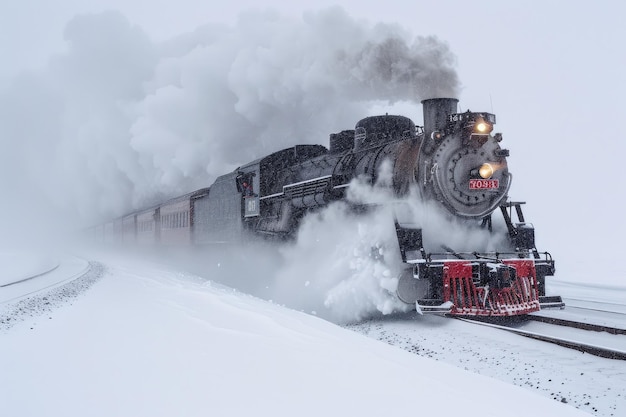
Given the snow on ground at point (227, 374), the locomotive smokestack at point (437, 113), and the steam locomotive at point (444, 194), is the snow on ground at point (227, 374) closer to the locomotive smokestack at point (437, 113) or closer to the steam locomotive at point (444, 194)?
the steam locomotive at point (444, 194)

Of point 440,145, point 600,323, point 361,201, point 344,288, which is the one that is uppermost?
point 440,145

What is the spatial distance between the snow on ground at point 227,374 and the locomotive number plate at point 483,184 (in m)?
3.22

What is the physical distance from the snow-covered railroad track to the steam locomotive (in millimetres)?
302

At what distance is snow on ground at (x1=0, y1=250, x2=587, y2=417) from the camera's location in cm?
341

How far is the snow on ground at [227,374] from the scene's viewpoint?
3410mm

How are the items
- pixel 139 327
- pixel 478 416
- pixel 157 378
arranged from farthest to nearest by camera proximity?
pixel 139 327
pixel 157 378
pixel 478 416

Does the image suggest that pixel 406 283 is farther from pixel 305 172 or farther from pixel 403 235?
pixel 305 172

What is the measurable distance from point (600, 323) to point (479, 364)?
3379 mm

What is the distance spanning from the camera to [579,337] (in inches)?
263

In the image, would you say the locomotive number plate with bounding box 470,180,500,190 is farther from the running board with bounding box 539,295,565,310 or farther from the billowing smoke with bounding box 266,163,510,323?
the running board with bounding box 539,295,565,310

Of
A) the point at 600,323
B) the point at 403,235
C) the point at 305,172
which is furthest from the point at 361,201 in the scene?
the point at 600,323

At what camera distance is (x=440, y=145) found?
7852 mm

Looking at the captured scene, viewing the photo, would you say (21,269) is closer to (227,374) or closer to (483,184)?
(483,184)

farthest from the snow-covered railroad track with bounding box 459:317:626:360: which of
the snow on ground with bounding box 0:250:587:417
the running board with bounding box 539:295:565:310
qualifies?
the snow on ground with bounding box 0:250:587:417
